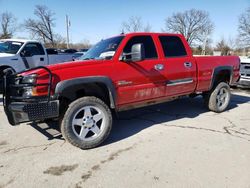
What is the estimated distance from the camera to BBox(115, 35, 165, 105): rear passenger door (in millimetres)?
3818

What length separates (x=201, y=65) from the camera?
509 centimetres

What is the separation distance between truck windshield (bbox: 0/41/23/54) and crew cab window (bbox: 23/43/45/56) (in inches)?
10.0

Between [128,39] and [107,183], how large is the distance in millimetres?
2574

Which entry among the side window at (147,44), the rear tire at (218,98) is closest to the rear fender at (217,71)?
the rear tire at (218,98)

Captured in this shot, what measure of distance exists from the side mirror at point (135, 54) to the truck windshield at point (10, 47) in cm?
603

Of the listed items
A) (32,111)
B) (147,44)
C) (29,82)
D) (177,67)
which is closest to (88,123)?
(32,111)

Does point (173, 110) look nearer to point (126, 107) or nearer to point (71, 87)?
point (126, 107)

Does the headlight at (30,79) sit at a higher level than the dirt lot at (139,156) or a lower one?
higher

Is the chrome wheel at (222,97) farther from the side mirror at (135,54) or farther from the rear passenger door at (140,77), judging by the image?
the side mirror at (135,54)

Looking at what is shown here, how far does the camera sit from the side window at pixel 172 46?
4.57 meters

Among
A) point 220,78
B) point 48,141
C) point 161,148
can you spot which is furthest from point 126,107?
point 220,78

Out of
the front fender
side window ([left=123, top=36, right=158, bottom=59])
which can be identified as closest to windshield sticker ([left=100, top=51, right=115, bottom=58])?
side window ([left=123, top=36, right=158, bottom=59])

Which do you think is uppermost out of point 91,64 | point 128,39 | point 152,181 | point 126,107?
point 128,39

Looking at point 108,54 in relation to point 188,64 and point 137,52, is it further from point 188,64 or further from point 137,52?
point 188,64
